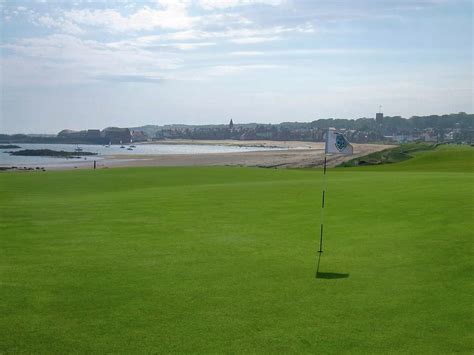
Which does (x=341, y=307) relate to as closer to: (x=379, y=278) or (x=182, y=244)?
(x=379, y=278)

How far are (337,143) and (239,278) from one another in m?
4.45

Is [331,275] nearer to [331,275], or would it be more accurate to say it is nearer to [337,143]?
[331,275]

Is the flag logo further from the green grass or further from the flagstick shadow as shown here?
the flagstick shadow

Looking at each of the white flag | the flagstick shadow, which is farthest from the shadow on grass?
the white flag

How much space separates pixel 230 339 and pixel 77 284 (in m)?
3.48

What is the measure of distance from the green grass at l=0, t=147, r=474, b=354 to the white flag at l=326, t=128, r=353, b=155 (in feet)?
7.12

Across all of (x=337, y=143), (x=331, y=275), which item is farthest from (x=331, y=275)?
(x=337, y=143)

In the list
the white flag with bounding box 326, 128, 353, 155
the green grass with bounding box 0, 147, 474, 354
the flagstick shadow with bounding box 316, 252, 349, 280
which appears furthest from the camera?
the white flag with bounding box 326, 128, 353, 155

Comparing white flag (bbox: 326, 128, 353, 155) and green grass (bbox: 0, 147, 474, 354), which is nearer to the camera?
green grass (bbox: 0, 147, 474, 354)

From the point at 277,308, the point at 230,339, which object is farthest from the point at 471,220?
the point at 230,339

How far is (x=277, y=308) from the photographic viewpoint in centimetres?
783

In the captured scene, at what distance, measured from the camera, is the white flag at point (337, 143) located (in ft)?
39.3

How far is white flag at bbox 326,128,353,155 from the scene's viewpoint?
12.0 metres

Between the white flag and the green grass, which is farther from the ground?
the white flag
